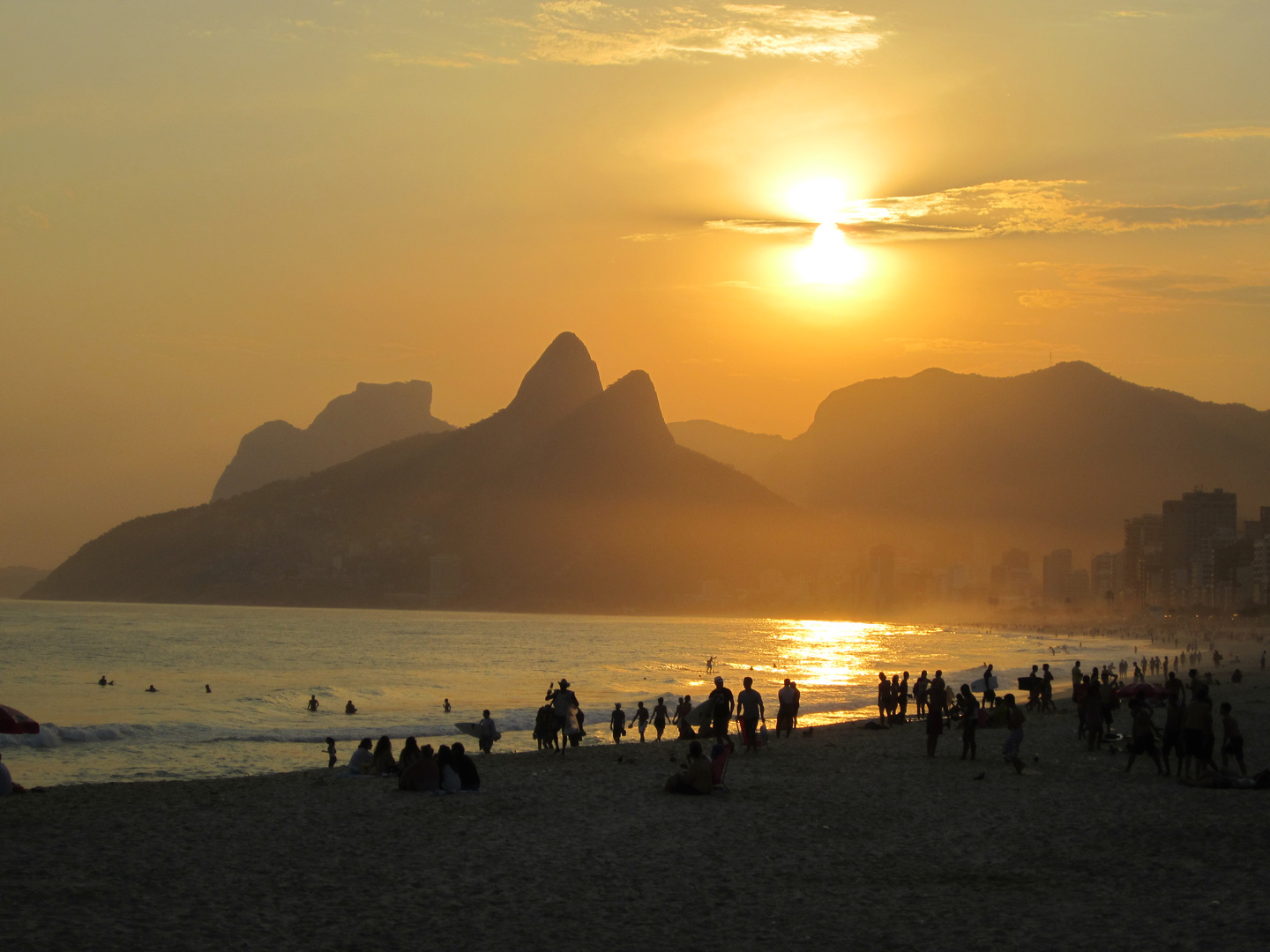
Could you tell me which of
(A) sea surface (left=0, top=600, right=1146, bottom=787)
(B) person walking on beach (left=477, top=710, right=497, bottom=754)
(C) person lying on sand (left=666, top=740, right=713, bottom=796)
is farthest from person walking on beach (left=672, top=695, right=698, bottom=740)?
(A) sea surface (left=0, top=600, right=1146, bottom=787)

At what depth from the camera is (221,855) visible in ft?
38.3

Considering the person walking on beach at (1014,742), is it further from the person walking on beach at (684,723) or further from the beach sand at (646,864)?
the person walking on beach at (684,723)

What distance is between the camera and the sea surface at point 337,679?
28.5 meters

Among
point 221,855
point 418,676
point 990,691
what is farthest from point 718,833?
point 418,676

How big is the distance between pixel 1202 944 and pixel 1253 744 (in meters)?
15.3

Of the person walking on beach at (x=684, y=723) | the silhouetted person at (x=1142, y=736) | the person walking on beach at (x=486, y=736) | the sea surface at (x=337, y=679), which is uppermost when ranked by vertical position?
the silhouetted person at (x=1142, y=736)

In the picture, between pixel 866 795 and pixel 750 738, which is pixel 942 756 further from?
pixel 866 795

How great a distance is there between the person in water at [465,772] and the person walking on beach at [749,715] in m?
6.18

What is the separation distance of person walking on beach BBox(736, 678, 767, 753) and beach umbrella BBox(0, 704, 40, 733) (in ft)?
40.7

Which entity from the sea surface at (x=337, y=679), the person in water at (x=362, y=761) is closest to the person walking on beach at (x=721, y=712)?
the person in water at (x=362, y=761)

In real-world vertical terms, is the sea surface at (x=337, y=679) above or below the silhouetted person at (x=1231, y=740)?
below

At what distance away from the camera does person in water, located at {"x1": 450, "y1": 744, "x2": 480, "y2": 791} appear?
53.4ft

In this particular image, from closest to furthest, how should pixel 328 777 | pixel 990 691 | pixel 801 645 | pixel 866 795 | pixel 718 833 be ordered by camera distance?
pixel 718 833
pixel 866 795
pixel 328 777
pixel 990 691
pixel 801 645

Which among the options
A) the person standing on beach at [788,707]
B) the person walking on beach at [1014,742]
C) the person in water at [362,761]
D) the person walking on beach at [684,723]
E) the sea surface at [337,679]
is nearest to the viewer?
the person walking on beach at [1014,742]
